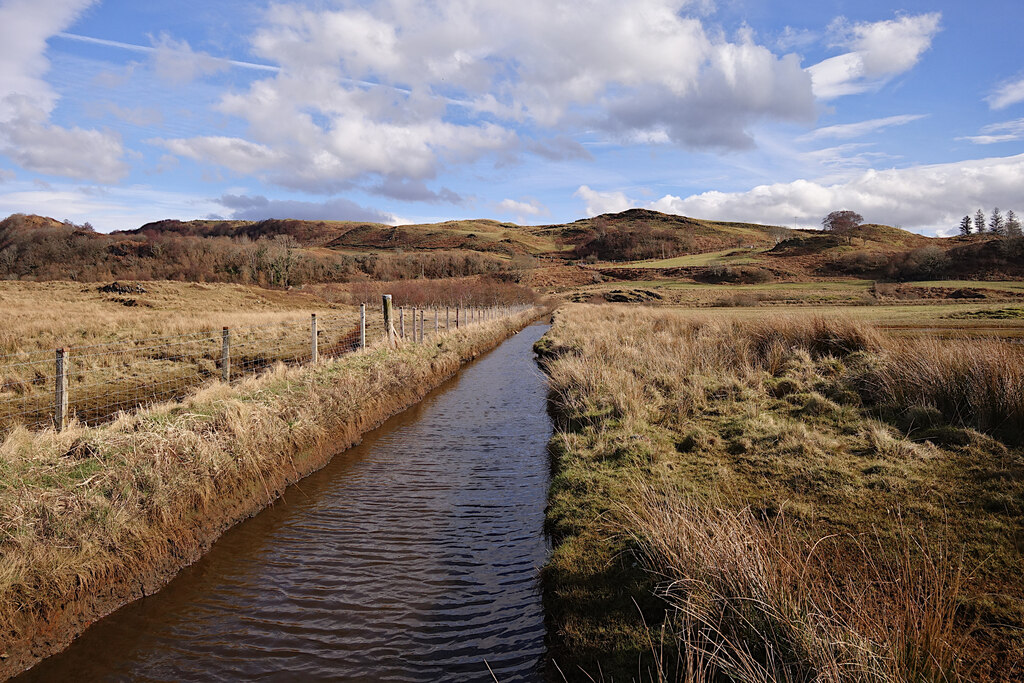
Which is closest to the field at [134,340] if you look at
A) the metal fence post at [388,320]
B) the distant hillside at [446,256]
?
the metal fence post at [388,320]

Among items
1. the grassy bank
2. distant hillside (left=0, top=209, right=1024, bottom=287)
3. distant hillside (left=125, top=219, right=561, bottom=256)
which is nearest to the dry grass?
the grassy bank

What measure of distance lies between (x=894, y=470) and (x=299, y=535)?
6841 mm

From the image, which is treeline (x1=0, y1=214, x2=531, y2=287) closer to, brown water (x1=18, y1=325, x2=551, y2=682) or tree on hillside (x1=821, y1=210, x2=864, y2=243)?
brown water (x1=18, y1=325, x2=551, y2=682)

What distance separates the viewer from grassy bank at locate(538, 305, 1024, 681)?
2.96 metres

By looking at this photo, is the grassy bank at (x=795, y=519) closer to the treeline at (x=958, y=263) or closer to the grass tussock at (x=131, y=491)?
the grass tussock at (x=131, y=491)

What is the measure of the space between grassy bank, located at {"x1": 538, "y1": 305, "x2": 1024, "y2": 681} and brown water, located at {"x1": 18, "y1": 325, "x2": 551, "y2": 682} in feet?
→ 1.92

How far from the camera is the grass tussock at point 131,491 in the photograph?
13.6 ft

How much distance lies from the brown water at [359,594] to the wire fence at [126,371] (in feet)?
9.87

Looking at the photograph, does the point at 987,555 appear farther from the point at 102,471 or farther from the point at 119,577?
the point at 102,471

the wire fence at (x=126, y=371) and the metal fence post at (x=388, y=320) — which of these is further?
the metal fence post at (x=388, y=320)

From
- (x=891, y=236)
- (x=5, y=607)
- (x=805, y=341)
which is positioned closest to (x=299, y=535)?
(x=5, y=607)

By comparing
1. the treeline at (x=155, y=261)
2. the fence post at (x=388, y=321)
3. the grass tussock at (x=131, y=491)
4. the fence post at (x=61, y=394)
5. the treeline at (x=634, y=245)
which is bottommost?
the grass tussock at (x=131, y=491)

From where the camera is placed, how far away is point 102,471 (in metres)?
5.27

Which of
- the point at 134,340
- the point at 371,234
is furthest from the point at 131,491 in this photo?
the point at 371,234
